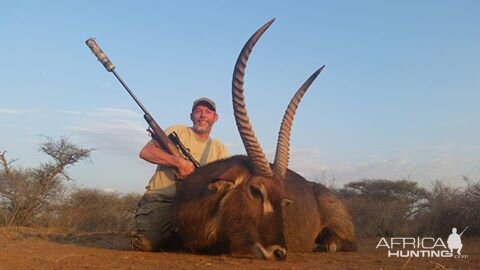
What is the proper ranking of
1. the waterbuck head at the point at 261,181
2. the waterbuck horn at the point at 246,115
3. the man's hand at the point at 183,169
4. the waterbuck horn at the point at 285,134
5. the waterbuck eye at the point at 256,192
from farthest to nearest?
the man's hand at the point at 183,169
the waterbuck horn at the point at 285,134
the waterbuck horn at the point at 246,115
the waterbuck eye at the point at 256,192
the waterbuck head at the point at 261,181

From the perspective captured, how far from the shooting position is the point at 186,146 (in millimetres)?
7117

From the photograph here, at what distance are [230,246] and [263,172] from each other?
2.74 ft

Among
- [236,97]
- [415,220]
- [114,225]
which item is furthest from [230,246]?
[114,225]

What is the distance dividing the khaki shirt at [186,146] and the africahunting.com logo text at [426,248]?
256 cm

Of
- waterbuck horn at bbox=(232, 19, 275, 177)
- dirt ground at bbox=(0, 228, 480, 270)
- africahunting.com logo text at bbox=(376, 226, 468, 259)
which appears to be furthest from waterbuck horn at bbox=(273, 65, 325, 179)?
africahunting.com logo text at bbox=(376, 226, 468, 259)

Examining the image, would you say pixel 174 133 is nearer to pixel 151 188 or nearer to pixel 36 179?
pixel 151 188

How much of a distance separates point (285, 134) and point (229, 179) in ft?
3.38

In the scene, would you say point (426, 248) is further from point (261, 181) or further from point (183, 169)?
point (183, 169)

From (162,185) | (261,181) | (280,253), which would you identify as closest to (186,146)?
(162,185)

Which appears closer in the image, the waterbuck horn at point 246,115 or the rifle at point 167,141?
the waterbuck horn at point 246,115

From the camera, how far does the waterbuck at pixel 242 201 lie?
5.20 metres

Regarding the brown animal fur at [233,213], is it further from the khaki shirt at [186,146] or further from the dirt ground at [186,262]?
the khaki shirt at [186,146]

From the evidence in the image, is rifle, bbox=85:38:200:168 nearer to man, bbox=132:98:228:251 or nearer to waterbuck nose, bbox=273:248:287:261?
man, bbox=132:98:228:251

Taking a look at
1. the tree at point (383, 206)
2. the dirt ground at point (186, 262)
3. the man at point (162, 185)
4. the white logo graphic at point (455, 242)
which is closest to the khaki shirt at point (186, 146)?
the man at point (162, 185)
